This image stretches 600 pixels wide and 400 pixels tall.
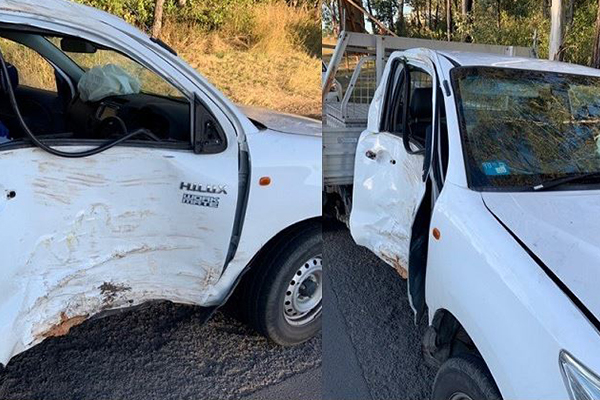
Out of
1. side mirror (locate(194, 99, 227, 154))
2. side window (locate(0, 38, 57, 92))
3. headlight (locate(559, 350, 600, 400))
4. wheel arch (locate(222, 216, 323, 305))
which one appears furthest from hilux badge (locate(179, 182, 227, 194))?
headlight (locate(559, 350, 600, 400))

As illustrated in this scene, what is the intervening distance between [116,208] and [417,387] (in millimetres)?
1188

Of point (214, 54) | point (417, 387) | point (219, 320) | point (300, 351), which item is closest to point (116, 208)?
point (214, 54)

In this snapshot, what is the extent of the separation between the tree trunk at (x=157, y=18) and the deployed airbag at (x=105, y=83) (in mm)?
183

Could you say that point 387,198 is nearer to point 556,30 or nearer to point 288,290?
point 288,290

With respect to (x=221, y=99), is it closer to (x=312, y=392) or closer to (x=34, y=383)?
(x=312, y=392)

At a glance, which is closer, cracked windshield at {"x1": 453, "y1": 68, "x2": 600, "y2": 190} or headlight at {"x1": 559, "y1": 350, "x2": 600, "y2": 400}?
headlight at {"x1": 559, "y1": 350, "x2": 600, "y2": 400}

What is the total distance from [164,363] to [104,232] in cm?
67

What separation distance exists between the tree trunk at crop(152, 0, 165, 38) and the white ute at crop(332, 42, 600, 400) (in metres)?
1.00

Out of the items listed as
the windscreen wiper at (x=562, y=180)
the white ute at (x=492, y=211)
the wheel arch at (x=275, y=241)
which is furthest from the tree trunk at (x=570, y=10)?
the wheel arch at (x=275, y=241)

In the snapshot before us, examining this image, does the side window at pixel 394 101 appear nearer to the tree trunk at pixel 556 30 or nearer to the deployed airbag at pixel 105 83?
the tree trunk at pixel 556 30

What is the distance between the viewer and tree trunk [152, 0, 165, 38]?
1.81 meters

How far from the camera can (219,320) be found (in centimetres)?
215

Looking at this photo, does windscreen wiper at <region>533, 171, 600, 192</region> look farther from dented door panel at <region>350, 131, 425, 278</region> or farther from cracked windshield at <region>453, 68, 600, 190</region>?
dented door panel at <region>350, 131, 425, 278</region>

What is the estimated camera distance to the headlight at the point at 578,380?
0.90 metres
